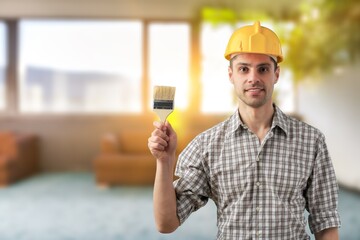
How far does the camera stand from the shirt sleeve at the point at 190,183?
3.96 feet

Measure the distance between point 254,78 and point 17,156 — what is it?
5.82 meters

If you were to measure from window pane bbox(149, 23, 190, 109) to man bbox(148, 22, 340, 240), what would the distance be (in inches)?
247

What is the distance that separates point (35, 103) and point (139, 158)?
2.64 meters

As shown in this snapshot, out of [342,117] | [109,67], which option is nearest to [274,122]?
[342,117]

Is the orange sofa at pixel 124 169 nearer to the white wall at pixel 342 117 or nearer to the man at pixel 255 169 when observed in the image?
the white wall at pixel 342 117

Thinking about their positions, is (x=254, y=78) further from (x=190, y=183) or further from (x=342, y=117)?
(x=342, y=117)

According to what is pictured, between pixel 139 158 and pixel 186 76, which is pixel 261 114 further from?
pixel 186 76

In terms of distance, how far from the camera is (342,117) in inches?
233

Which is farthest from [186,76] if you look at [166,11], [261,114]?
[261,114]

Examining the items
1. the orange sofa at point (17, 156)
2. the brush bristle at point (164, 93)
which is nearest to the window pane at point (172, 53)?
the orange sofa at point (17, 156)

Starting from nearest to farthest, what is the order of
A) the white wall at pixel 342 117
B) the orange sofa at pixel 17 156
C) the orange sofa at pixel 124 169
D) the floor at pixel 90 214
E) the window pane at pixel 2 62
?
the floor at pixel 90 214 → the white wall at pixel 342 117 → the orange sofa at pixel 124 169 → the orange sofa at pixel 17 156 → the window pane at pixel 2 62

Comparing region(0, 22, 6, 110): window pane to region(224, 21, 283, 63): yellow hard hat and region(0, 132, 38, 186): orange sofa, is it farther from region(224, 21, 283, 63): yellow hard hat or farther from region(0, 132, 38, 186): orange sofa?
region(224, 21, 283, 63): yellow hard hat

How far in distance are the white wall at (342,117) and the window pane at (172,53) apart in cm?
196

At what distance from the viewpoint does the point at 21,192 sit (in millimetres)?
5559
